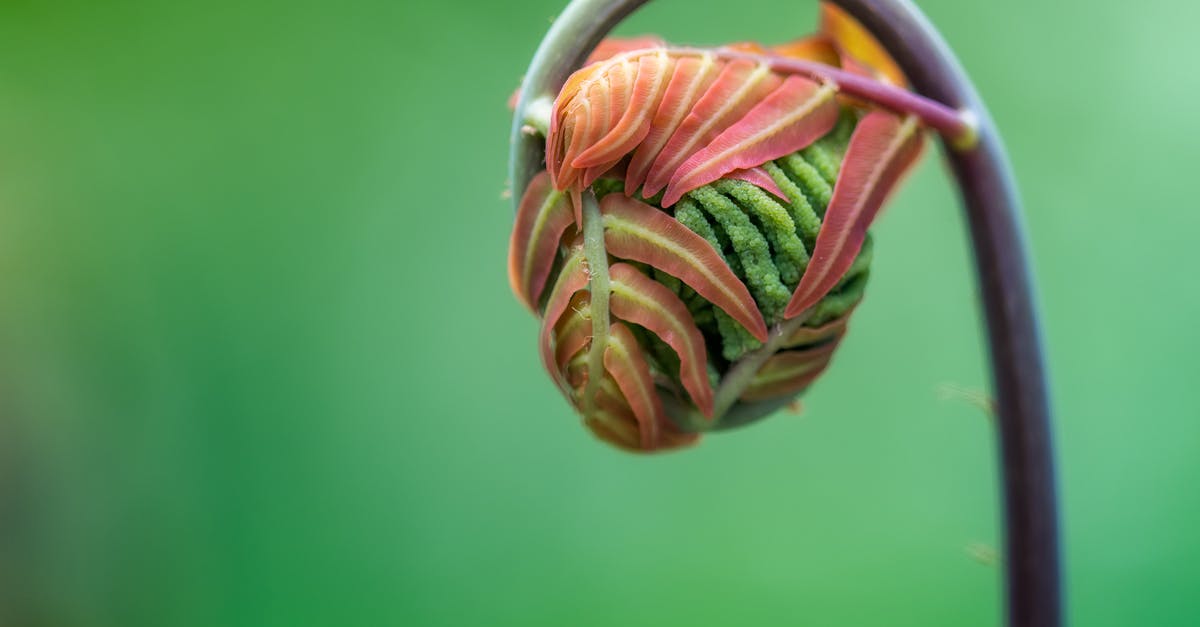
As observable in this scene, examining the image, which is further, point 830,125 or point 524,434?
point 524,434

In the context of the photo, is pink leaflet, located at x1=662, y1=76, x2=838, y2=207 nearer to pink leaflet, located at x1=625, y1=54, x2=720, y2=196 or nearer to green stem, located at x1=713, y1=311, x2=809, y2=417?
pink leaflet, located at x1=625, y1=54, x2=720, y2=196

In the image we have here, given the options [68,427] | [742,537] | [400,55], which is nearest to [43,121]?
[68,427]

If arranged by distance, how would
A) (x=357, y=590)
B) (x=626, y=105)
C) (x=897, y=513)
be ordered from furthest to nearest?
1. (x=357, y=590)
2. (x=897, y=513)
3. (x=626, y=105)

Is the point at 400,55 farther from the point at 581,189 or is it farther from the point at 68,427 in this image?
the point at 581,189

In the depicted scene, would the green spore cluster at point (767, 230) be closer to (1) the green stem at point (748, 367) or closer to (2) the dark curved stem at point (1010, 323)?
(1) the green stem at point (748, 367)

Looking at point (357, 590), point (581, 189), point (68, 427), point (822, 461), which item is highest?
point (581, 189)

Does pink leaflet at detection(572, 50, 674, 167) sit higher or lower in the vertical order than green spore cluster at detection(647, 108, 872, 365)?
higher

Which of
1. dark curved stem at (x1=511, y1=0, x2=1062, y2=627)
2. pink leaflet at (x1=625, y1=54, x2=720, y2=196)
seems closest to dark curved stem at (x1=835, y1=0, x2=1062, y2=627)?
dark curved stem at (x1=511, y1=0, x2=1062, y2=627)

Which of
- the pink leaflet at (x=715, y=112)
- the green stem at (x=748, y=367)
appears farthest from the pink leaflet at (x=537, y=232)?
the green stem at (x=748, y=367)
